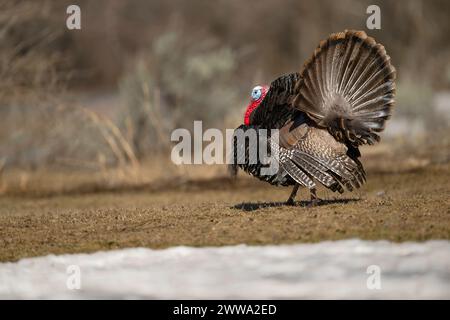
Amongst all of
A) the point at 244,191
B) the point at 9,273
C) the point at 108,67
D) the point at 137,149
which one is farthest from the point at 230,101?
the point at 108,67

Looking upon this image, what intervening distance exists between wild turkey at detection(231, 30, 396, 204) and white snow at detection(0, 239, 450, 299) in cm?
144

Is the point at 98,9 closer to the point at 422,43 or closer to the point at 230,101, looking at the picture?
the point at 422,43

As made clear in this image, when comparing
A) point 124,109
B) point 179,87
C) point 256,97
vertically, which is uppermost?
point 179,87

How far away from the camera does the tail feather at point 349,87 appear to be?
8008mm

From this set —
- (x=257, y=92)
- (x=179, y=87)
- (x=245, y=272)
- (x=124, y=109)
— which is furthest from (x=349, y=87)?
(x=124, y=109)

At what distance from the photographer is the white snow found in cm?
604

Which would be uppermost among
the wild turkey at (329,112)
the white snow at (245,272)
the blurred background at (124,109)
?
the blurred background at (124,109)

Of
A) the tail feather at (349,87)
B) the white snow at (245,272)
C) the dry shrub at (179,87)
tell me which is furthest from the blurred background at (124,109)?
the white snow at (245,272)

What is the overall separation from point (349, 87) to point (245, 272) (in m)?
2.84

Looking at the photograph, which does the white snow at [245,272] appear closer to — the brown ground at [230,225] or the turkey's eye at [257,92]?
the brown ground at [230,225]

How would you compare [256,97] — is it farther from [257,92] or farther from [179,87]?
[179,87]

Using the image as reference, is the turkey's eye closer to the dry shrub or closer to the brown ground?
the brown ground

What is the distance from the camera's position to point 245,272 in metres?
6.38

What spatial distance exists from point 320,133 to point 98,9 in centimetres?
3048
